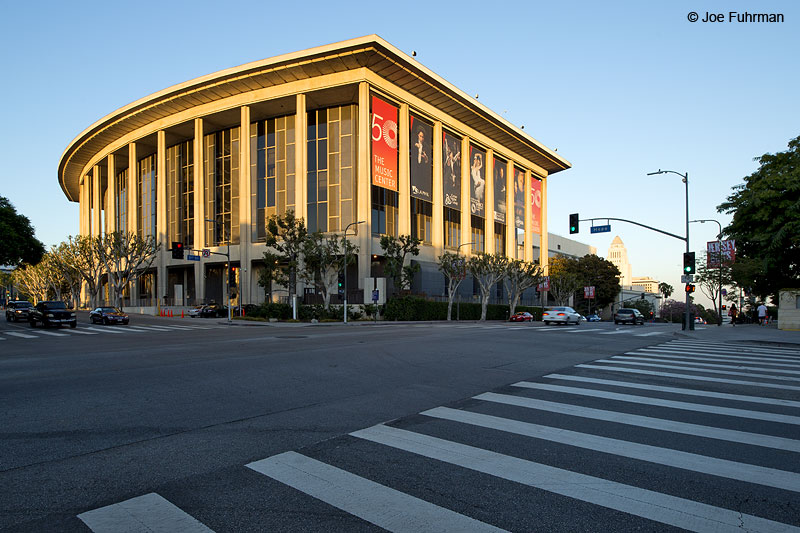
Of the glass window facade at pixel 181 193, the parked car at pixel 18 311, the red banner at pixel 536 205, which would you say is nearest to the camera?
the parked car at pixel 18 311

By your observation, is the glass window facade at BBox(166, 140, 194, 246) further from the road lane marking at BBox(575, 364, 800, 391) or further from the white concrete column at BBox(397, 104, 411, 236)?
the road lane marking at BBox(575, 364, 800, 391)

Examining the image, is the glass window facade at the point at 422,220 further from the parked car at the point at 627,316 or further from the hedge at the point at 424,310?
the parked car at the point at 627,316

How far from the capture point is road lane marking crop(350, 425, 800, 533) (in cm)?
355

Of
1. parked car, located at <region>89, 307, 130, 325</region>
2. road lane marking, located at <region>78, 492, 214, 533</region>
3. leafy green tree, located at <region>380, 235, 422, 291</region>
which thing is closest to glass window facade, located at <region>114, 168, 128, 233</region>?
parked car, located at <region>89, 307, 130, 325</region>

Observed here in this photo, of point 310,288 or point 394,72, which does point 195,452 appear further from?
point 394,72

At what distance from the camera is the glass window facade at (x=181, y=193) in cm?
6303

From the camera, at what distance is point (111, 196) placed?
75.1m

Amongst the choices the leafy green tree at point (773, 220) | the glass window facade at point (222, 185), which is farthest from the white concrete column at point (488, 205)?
the leafy green tree at point (773, 220)

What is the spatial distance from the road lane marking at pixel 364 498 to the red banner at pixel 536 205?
77.5 meters

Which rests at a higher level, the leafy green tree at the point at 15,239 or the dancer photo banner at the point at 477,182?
the dancer photo banner at the point at 477,182

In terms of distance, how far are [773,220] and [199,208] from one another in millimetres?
54764

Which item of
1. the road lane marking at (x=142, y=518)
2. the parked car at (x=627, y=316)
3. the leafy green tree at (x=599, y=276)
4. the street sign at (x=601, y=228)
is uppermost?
the street sign at (x=601, y=228)

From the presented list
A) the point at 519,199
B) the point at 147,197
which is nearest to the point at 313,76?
the point at 147,197

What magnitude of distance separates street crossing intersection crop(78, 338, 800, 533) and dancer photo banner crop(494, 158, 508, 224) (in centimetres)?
6400
